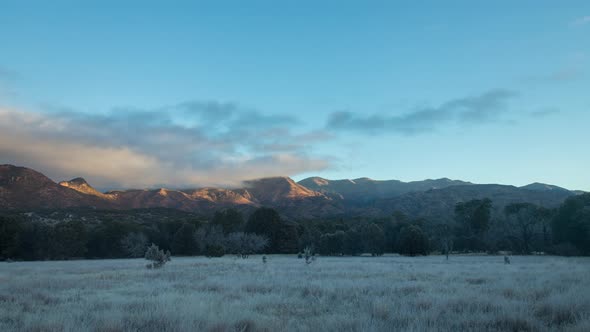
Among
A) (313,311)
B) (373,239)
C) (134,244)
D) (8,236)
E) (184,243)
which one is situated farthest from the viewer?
(184,243)

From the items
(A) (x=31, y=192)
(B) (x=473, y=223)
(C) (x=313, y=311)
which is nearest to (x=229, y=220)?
(B) (x=473, y=223)

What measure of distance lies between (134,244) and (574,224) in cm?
7074

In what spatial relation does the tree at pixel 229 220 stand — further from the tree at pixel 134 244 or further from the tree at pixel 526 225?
the tree at pixel 526 225

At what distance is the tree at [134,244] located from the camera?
73.9m

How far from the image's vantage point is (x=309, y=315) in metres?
11.4

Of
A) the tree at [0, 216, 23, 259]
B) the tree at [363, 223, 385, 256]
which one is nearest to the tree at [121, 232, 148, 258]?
the tree at [0, 216, 23, 259]

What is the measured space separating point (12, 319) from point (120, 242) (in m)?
73.0

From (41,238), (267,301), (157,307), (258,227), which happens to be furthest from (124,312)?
(258,227)

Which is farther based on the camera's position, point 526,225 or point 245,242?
point 526,225

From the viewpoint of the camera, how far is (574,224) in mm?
58562

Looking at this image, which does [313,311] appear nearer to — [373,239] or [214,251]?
[214,251]

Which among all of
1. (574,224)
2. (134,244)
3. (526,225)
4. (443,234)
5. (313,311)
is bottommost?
(134,244)

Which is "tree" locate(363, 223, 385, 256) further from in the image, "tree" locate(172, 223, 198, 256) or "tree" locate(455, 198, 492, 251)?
"tree" locate(172, 223, 198, 256)

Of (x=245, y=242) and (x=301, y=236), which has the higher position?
(x=301, y=236)
